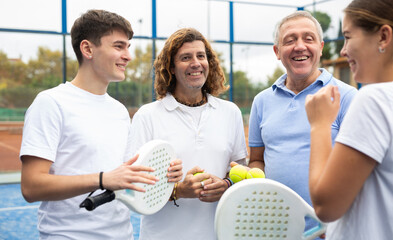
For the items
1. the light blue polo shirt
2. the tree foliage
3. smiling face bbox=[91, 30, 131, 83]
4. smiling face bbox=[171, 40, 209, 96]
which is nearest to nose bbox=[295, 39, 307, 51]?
the light blue polo shirt

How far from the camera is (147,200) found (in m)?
1.51

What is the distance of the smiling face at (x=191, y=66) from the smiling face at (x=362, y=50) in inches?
40.4

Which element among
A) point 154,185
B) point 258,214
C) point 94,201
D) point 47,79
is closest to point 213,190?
point 154,185

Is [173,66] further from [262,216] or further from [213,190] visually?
[262,216]

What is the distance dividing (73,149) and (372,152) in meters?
1.27

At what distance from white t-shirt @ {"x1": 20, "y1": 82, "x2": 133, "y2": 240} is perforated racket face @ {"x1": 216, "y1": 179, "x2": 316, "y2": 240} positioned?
721 millimetres

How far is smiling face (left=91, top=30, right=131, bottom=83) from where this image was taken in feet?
6.28

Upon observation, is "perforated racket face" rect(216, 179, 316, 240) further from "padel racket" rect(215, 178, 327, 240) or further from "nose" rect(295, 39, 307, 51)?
"nose" rect(295, 39, 307, 51)

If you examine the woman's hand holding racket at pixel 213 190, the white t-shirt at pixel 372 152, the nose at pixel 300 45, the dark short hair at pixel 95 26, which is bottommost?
the woman's hand holding racket at pixel 213 190

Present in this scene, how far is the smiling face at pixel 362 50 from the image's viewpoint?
3.69 feet

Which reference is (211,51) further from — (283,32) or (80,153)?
(80,153)

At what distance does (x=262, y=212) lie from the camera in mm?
1325

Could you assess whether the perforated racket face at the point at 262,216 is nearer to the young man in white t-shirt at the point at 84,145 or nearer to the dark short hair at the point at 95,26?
the young man in white t-shirt at the point at 84,145

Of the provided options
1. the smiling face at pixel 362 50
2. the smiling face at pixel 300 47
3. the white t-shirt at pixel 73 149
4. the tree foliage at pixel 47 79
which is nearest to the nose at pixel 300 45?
the smiling face at pixel 300 47
